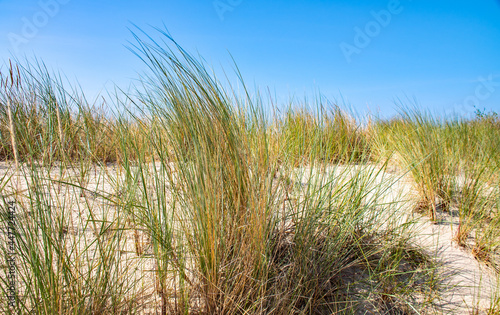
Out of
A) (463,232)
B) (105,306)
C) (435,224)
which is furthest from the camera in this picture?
(435,224)

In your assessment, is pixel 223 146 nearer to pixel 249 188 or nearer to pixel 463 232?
pixel 249 188

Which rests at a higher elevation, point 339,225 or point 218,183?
point 218,183

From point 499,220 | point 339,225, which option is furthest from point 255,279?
point 499,220

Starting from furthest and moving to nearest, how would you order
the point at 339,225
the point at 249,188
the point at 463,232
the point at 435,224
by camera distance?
the point at 435,224 < the point at 463,232 < the point at 339,225 < the point at 249,188

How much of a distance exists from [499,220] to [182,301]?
210cm

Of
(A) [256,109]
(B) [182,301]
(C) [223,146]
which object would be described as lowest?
(B) [182,301]

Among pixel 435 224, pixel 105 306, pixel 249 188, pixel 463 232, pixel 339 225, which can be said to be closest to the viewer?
pixel 105 306

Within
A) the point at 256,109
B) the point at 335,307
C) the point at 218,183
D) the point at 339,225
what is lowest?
the point at 335,307

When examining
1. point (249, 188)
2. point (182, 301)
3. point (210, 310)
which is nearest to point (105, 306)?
point (182, 301)

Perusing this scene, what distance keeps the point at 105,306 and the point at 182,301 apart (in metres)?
0.29

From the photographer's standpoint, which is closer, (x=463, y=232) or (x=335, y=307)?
(x=335, y=307)

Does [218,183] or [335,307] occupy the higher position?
[218,183]

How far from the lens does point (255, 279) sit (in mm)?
1066

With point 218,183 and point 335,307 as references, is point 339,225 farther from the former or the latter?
point 218,183
